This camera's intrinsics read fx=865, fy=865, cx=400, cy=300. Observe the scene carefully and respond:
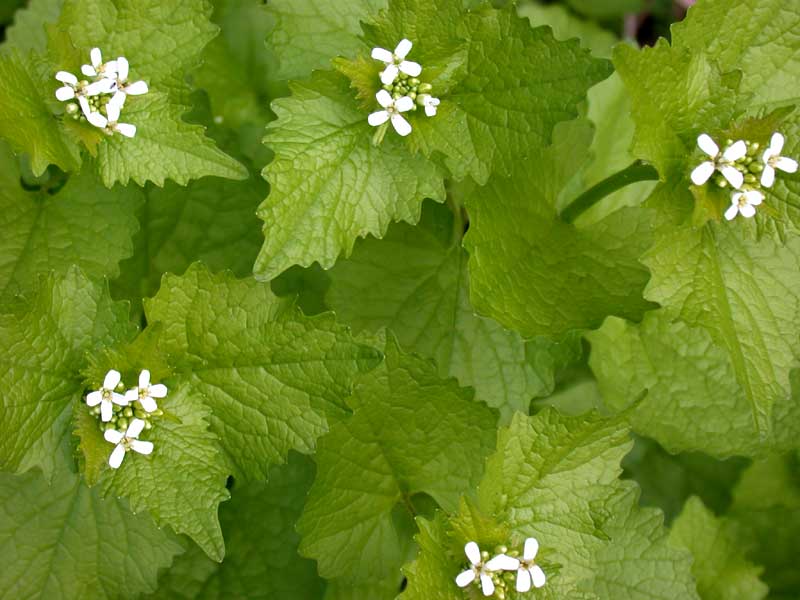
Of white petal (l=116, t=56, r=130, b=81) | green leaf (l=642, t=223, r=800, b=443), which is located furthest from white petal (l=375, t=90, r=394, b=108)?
green leaf (l=642, t=223, r=800, b=443)

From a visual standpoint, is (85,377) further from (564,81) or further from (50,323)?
(564,81)

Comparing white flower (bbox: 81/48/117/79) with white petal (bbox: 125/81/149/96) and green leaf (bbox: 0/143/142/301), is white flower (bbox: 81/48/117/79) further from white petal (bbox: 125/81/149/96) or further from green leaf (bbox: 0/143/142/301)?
green leaf (bbox: 0/143/142/301)

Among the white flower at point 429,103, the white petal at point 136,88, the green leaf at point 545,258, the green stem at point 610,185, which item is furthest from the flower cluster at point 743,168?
the white petal at point 136,88

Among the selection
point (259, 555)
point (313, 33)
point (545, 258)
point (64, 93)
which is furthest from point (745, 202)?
point (259, 555)

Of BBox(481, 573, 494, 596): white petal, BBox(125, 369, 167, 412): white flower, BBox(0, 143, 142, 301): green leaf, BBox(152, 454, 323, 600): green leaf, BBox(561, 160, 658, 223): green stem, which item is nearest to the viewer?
BBox(481, 573, 494, 596): white petal

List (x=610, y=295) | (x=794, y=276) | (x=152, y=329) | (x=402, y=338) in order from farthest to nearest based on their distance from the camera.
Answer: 1. (x=402, y=338)
2. (x=610, y=295)
3. (x=794, y=276)
4. (x=152, y=329)

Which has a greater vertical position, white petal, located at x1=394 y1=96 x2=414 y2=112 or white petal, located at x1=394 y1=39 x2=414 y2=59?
white petal, located at x1=394 y1=39 x2=414 y2=59

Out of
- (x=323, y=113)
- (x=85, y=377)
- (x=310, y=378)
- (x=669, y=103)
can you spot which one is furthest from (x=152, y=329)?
(x=669, y=103)
